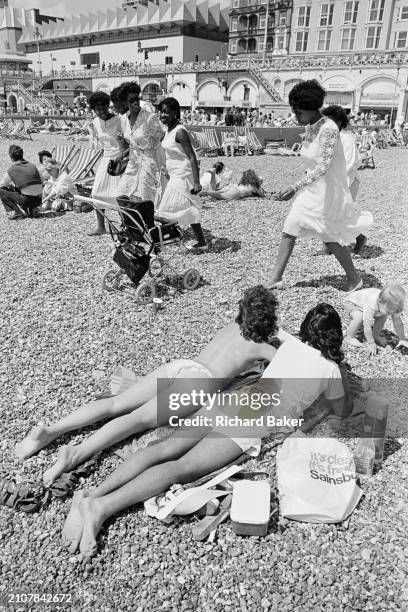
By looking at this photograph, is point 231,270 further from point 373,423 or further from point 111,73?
point 111,73

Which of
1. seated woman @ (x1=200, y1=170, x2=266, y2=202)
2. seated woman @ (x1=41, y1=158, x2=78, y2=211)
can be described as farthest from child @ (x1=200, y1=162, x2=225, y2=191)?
seated woman @ (x1=41, y1=158, x2=78, y2=211)

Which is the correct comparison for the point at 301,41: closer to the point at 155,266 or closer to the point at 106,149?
the point at 106,149

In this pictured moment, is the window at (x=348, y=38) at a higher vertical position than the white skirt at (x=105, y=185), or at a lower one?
higher

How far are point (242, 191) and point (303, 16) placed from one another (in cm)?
4955

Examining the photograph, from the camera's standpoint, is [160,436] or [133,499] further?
[160,436]

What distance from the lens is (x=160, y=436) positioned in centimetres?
301

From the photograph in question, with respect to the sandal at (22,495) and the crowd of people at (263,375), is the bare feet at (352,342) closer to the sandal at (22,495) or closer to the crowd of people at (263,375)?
the crowd of people at (263,375)

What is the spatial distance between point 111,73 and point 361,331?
235 feet

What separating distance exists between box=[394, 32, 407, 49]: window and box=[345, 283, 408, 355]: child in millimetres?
48739

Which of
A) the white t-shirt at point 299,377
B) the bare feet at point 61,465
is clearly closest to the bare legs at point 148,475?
the bare feet at point 61,465

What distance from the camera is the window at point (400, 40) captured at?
44625 mm

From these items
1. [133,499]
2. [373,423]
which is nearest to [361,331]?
[373,423]

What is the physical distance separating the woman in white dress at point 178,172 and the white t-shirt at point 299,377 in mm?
3021

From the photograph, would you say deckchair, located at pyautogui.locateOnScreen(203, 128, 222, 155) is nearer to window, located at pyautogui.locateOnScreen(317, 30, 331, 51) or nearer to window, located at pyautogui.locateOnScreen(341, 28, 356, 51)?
window, located at pyautogui.locateOnScreen(341, 28, 356, 51)
